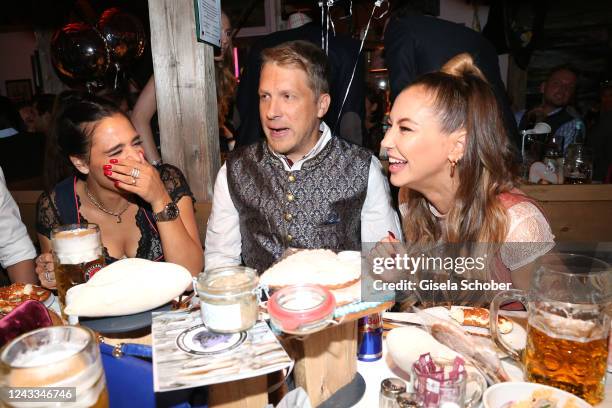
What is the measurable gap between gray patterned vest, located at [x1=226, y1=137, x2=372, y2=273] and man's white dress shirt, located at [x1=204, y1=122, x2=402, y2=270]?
1.4 inches

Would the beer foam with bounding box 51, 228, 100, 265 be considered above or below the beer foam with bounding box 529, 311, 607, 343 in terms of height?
above

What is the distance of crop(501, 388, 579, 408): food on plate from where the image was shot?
767 millimetres

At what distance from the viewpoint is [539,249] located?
4.97 ft

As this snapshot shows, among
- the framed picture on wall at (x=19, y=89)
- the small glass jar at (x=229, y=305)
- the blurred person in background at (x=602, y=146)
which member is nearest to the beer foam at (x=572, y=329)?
the small glass jar at (x=229, y=305)

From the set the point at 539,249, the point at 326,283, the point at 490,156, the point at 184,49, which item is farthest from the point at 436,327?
the point at 184,49

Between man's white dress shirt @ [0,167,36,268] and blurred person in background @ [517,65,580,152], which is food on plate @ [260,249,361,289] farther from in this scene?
blurred person in background @ [517,65,580,152]

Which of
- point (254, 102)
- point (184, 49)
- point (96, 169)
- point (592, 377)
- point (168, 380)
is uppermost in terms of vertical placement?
point (184, 49)

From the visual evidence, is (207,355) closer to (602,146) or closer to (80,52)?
(80,52)

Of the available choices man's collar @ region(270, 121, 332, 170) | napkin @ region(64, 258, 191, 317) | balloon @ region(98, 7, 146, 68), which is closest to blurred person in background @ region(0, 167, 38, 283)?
man's collar @ region(270, 121, 332, 170)

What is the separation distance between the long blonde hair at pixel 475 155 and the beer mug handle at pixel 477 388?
31.4 inches

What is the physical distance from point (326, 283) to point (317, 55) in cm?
152

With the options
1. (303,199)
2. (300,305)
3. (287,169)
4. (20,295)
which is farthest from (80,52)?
(300,305)

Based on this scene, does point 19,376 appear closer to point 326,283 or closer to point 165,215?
point 326,283

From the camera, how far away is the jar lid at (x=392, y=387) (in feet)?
2.73
